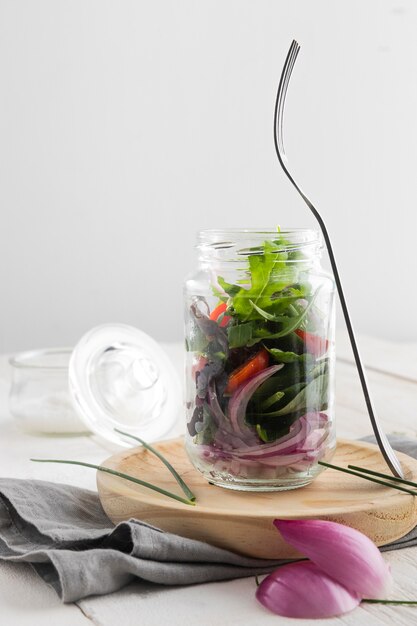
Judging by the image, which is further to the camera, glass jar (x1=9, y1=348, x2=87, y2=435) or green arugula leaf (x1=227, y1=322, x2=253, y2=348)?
glass jar (x1=9, y1=348, x2=87, y2=435)

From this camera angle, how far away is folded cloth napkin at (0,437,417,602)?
0.74 meters

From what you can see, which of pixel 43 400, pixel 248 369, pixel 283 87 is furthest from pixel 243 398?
pixel 43 400

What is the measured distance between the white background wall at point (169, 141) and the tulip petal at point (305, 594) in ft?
7.37

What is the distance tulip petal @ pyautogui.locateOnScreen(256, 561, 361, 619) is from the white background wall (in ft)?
7.37

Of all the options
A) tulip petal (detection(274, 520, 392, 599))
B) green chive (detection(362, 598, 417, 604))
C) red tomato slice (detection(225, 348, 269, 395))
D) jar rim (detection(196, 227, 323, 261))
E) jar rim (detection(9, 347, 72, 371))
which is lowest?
green chive (detection(362, 598, 417, 604))

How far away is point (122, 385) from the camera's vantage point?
4.07 ft

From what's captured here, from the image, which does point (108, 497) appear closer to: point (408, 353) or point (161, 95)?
point (408, 353)

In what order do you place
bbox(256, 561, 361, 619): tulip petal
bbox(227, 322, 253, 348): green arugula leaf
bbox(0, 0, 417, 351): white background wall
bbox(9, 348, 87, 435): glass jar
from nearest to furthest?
bbox(256, 561, 361, 619): tulip petal, bbox(227, 322, 253, 348): green arugula leaf, bbox(9, 348, 87, 435): glass jar, bbox(0, 0, 417, 351): white background wall

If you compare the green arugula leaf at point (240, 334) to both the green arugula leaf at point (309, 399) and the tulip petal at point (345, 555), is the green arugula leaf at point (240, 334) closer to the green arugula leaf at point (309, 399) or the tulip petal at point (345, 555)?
the green arugula leaf at point (309, 399)

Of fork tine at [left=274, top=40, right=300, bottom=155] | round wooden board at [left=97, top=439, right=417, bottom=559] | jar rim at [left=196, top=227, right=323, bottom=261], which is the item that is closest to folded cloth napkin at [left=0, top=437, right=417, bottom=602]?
round wooden board at [left=97, top=439, right=417, bottom=559]

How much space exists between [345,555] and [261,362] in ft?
0.66

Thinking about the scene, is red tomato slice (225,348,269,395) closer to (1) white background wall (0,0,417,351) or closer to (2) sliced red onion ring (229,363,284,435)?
(2) sliced red onion ring (229,363,284,435)

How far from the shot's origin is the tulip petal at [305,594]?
69 centimetres

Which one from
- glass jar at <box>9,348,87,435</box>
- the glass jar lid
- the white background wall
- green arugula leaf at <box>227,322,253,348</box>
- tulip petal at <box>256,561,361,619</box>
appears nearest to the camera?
tulip petal at <box>256,561,361,619</box>
